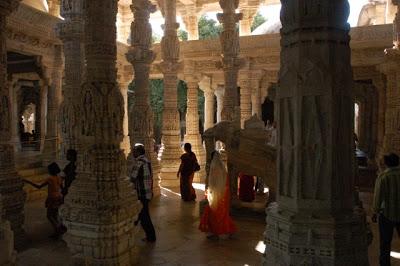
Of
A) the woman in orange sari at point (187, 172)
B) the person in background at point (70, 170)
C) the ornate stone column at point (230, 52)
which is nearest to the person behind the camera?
the person in background at point (70, 170)

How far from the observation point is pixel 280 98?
136 inches

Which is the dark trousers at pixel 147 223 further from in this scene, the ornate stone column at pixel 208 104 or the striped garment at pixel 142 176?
the ornate stone column at pixel 208 104

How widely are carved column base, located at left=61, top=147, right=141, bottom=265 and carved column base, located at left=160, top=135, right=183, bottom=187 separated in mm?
6985

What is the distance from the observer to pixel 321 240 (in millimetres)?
3166

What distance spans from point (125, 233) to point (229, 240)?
207 cm

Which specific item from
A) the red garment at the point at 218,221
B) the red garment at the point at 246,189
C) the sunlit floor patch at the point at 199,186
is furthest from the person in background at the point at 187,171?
the red garment at the point at 218,221

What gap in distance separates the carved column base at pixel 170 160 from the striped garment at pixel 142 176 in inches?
242

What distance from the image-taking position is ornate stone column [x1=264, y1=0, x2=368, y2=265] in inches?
125

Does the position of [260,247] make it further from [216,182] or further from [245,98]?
[245,98]

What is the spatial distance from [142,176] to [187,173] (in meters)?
3.59

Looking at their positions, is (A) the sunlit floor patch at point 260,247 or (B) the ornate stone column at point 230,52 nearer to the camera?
(A) the sunlit floor patch at point 260,247

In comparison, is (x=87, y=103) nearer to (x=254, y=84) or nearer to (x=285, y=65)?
(x=285, y=65)

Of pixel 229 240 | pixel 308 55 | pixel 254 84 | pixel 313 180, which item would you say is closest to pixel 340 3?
pixel 308 55

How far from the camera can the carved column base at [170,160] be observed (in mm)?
12562
